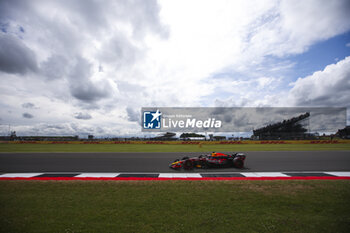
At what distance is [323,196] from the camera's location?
466 cm

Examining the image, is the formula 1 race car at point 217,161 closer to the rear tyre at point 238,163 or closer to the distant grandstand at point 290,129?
the rear tyre at point 238,163

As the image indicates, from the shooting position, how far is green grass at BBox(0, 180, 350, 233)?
10.5ft

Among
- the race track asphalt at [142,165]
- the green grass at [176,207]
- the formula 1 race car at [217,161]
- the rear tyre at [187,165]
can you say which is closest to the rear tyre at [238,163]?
the formula 1 race car at [217,161]

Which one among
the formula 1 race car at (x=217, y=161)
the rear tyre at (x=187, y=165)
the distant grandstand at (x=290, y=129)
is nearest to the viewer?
the rear tyre at (x=187, y=165)

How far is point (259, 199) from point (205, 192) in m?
1.41

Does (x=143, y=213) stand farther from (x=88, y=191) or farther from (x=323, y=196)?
(x=323, y=196)

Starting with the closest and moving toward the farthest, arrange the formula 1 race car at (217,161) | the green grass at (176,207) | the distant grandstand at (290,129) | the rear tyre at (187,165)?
the green grass at (176,207), the rear tyre at (187,165), the formula 1 race car at (217,161), the distant grandstand at (290,129)

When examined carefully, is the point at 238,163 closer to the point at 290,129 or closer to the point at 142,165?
the point at 142,165

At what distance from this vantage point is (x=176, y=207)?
3963 millimetres

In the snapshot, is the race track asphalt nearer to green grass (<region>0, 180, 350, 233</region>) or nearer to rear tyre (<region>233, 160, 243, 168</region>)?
rear tyre (<region>233, 160, 243, 168</region>)

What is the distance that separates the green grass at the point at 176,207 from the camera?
319 cm

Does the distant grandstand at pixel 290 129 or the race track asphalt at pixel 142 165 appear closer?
the race track asphalt at pixel 142 165

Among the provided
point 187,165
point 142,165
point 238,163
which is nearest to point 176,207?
point 187,165

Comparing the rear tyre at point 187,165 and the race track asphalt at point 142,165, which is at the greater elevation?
the rear tyre at point 187,165
